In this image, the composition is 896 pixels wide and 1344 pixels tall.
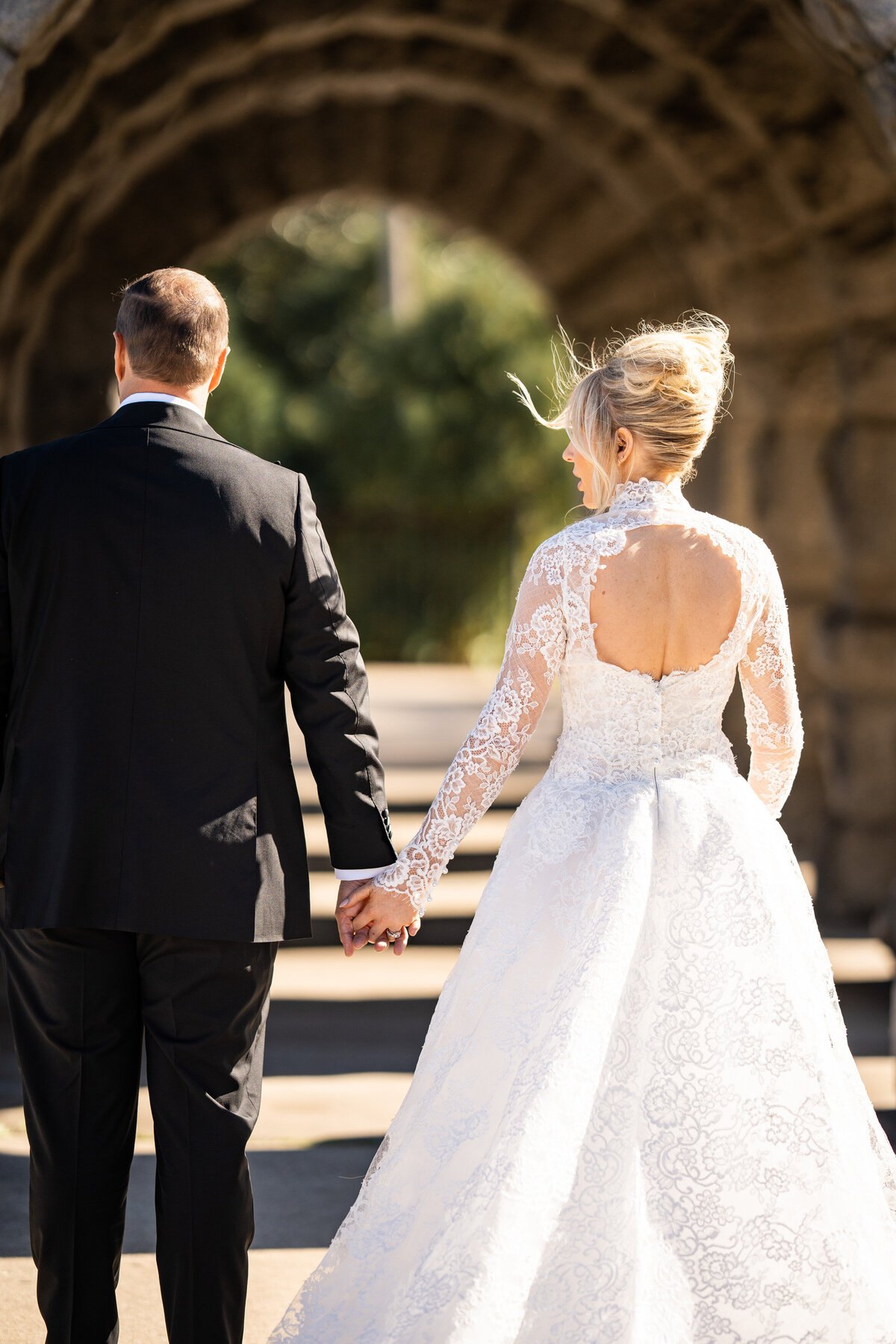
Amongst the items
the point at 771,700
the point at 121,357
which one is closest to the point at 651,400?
the point at 771,700

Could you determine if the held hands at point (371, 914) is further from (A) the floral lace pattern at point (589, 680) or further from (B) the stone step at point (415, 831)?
(B) the stone step at point (415, 831)

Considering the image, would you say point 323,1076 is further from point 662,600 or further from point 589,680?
point 662,600

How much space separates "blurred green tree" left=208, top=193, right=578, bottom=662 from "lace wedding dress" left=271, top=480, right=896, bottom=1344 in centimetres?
1286

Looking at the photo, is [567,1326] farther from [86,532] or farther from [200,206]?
[200,206]

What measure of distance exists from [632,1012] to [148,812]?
837 millimetres

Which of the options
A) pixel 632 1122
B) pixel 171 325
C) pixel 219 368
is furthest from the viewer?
pixel 219 368

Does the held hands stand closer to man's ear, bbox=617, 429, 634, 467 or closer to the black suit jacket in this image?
the black suit jacket

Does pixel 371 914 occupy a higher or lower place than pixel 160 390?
lower

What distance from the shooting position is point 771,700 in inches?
105

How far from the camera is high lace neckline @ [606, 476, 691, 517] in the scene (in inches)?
99.8

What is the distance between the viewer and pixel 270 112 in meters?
7.24

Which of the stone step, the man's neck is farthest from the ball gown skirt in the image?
the stone step

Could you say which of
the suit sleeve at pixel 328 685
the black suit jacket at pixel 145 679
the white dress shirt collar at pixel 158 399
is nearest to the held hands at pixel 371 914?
the suit sleeve at pixel 328 685

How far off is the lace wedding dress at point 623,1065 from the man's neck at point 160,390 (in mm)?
640
